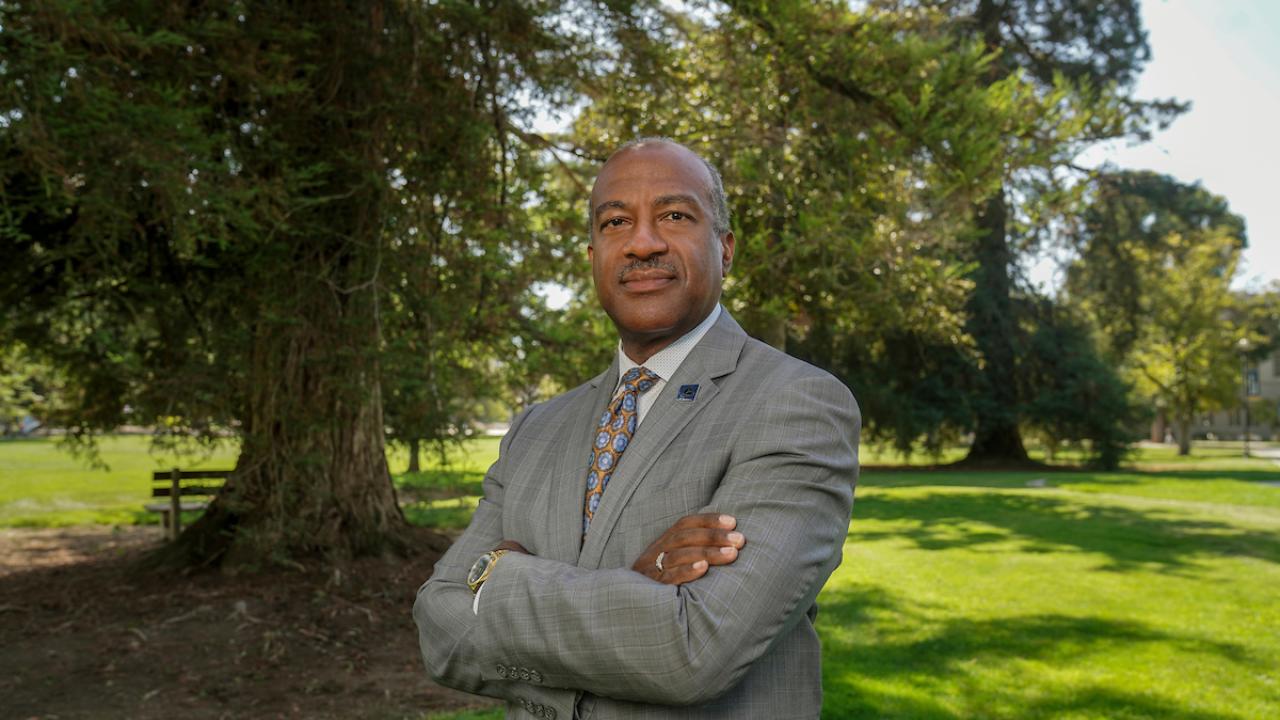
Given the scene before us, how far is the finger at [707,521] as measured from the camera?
181cm

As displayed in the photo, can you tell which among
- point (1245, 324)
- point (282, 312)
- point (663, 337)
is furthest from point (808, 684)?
point (1245, 324)

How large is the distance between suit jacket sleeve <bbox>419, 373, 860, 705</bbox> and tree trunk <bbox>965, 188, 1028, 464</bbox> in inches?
994

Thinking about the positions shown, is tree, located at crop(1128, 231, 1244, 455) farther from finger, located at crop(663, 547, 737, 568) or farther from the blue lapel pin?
finger, located at crop(663, 547, 737, 568)

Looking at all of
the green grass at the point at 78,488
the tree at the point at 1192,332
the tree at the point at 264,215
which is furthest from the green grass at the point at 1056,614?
the tree at the point at 1192,332

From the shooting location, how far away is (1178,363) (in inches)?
1357

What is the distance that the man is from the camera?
1.74 meters

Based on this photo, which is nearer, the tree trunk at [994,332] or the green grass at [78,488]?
the green grass at [78,488]

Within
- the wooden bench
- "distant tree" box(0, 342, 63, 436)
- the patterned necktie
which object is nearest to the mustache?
the patterned necktie

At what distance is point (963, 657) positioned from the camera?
277 inches

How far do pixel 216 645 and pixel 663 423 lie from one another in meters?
5.96

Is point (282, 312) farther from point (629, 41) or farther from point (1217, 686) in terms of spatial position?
point (1217, 686)

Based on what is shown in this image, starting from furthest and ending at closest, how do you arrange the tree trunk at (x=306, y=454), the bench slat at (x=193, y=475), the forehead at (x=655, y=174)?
the bench slat at (x=193, y=475)
the tree trunk at (x=306, y=454)
the forehead at (x=655, y=174)

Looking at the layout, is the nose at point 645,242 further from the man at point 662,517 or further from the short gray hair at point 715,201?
the short gray hair at point 715,201

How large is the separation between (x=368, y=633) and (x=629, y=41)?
5572mm
